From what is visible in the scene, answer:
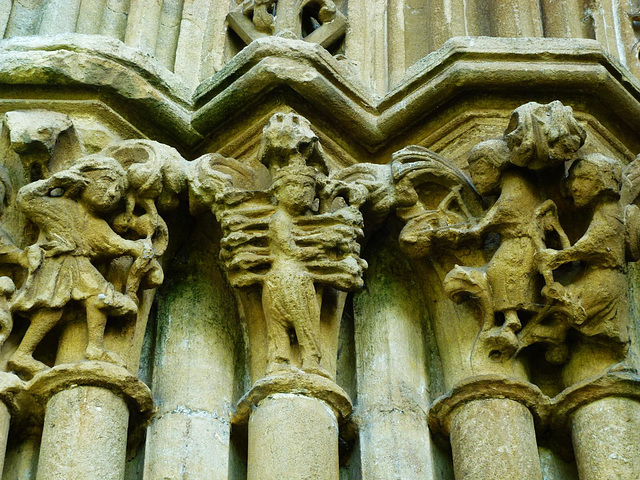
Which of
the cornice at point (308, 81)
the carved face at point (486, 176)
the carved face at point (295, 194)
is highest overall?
the cornice at point (308, 81)

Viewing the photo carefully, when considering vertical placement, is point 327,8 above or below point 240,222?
above

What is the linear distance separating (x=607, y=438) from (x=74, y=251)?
1.64 m

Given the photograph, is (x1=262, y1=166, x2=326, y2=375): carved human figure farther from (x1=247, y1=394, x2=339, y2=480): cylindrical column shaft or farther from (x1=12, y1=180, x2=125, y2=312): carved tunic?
(x1=12, y1=180, x2=125, y2=312): carved tunic

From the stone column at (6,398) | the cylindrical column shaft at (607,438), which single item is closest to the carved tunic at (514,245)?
the cylindrical column shaft at (607,438)

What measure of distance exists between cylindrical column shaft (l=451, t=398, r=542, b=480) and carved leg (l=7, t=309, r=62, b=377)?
3.96ft

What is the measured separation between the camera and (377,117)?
417cm

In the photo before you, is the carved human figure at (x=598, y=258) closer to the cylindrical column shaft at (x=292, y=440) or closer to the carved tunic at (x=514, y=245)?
the carved tunic at (x=514, y=245)

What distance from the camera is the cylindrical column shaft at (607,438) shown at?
3.39 m

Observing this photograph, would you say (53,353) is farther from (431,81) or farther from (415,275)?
(431,81)

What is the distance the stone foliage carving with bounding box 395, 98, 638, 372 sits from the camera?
143 inches

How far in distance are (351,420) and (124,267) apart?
2.73 feet

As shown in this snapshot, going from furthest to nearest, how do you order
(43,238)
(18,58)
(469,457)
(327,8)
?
(327,8), (18,58), (43,238), (469,457)

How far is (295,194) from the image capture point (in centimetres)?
371

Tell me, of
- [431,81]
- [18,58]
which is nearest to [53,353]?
[18,58]
